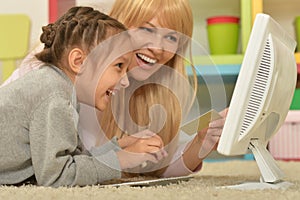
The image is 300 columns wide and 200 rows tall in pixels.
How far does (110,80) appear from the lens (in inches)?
37.5

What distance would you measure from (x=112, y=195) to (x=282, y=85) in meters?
0.34

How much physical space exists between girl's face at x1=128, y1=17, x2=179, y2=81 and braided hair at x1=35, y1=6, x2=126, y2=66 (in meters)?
0.24

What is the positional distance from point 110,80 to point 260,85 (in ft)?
0.94

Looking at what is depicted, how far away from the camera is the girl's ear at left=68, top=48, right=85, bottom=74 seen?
93 cm

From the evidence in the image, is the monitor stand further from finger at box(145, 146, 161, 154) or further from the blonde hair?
the blonde hair

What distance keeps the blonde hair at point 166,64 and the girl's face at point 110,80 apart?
0.22 metres

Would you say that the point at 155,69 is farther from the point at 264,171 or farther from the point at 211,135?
the point at 264,171

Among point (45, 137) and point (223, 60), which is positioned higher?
point (45, 137)

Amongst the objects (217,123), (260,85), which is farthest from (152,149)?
(260,85)

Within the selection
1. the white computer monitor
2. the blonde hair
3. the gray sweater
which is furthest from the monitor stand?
the blonde hair

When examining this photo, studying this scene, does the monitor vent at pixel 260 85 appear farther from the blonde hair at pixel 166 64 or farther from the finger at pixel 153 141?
the blonde hair at pixel 166 64

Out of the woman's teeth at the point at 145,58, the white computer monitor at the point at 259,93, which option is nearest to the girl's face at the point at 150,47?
the woman's teeth at the point at 145,58

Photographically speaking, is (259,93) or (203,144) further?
(203,144)

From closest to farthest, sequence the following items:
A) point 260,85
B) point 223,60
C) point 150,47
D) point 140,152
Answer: point 260,85 < point 140,152 < point 150,47 < point 223,60
